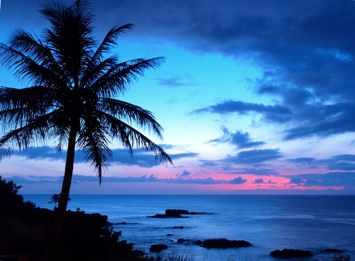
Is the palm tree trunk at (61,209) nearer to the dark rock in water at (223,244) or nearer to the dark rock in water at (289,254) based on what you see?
the dark rock in water at (289,254)

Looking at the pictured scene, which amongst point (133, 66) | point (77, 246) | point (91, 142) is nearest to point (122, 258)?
point (77, 246)

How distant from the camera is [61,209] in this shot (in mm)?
9797

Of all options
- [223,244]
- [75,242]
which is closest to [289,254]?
[223,244]

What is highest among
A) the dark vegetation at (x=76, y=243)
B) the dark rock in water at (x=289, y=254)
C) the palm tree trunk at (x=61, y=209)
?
the palm tree trunk at (x=61, y=209)

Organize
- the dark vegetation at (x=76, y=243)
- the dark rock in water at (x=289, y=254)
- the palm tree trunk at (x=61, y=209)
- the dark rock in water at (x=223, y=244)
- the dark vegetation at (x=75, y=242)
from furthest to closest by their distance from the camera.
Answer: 1. the dark rock in water at (x=223, y=244)
2. the dark rock in water at (x=289, y=254)
3. the dark vegetation at (x=75, y=242)
4. the dark vegetation at (x=76, y=243)
5. the palm tree trunk at (x=61, y=209)

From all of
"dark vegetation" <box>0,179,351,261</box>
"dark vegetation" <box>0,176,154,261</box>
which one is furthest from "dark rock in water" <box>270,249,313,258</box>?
"dark vegetation" <box>0,176,154,261</box>

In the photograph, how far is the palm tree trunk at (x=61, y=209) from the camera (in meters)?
9.55

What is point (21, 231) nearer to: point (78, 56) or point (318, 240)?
point (78, 56)

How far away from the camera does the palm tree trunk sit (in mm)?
9555

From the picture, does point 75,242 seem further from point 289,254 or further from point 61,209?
point 289,254

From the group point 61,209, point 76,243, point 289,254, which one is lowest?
point 289,254

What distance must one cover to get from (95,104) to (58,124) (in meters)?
1.07

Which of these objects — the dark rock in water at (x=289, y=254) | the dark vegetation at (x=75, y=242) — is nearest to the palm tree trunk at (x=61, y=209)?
the dark vegetation at (x=75, y=242)

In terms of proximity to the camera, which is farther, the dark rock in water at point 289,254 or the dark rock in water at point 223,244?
the dark rock in water at point 223,244
